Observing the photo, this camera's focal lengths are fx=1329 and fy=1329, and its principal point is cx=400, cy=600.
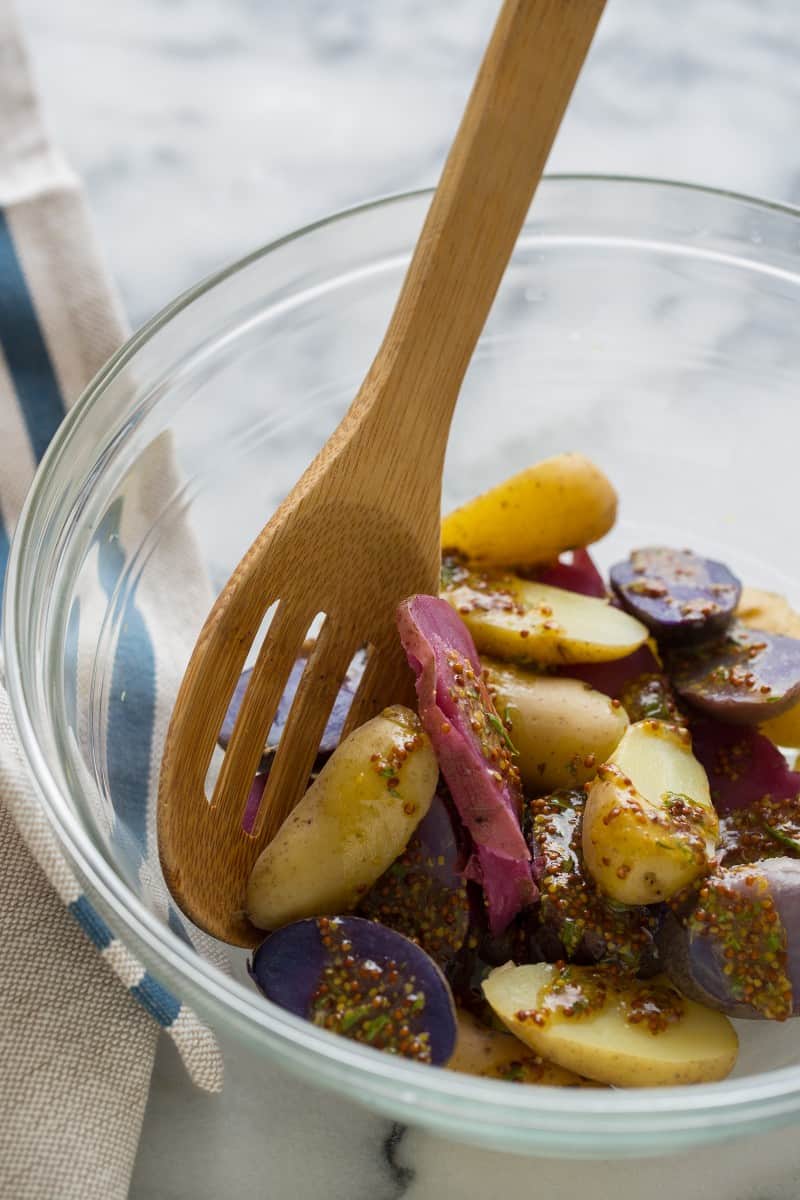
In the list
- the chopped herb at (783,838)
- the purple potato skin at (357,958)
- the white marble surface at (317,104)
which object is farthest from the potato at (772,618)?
the white marble surface at (317,104)

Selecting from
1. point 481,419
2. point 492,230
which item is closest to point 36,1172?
point 492,230

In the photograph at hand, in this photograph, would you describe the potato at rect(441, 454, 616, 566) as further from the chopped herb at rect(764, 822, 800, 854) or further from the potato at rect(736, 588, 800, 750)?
the chopped herb at rect(764, 822, 800, 854)

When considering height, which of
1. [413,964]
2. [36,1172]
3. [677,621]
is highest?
[677,621]

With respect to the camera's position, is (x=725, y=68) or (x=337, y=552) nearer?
(x=337, y=552)

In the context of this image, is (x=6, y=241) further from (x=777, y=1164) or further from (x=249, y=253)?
(x=777, y=1164)

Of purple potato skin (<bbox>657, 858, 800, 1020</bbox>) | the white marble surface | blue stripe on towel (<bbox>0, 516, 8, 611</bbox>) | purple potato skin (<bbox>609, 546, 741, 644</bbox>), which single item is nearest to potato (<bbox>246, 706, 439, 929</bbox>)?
purple potato skin (<bbox>657, 858, 800, 1020</bbox>)

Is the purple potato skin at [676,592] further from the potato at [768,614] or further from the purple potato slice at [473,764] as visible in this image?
the purple potato slice at [473,764]
